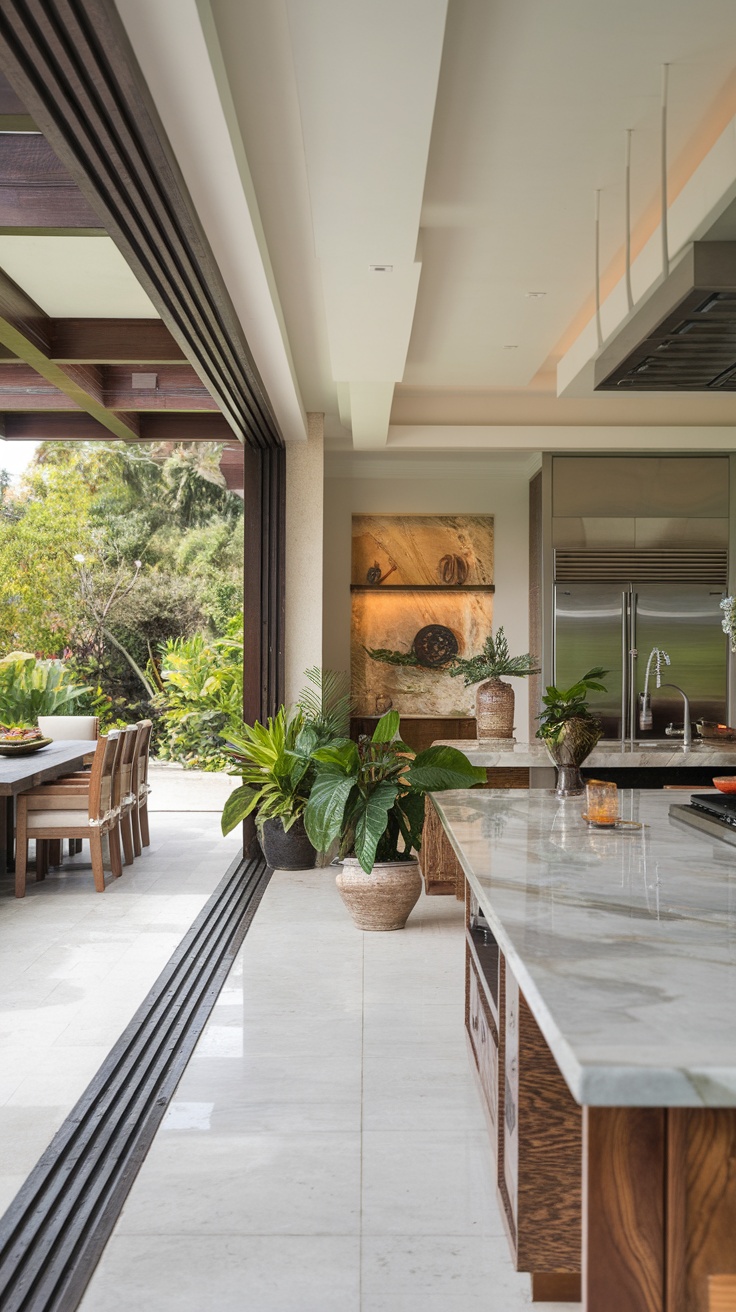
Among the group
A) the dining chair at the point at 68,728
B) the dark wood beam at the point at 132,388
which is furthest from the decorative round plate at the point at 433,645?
the dark wood beam at the point at 132,388

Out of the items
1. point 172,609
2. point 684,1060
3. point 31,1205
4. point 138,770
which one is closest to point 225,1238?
point 31,1205

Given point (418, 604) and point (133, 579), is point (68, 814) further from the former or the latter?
point (133, 579)

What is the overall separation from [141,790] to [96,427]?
9.00 ft

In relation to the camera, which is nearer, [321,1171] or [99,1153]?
[321,1171]

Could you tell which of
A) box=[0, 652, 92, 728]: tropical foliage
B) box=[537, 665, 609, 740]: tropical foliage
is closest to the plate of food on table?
box=[0, 652, 92, 728]: tropical foliage

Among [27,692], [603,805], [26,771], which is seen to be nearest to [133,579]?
[27,692]

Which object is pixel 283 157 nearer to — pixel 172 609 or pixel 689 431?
pixel 689 431

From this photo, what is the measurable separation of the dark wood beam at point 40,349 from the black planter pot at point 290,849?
2.90 m

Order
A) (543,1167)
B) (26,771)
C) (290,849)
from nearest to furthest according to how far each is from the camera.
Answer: (543,1167), (26,771), (290,849)

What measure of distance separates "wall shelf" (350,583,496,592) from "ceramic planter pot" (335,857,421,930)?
3.91m

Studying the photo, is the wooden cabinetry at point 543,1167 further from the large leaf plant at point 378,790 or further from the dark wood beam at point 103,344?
the dark wood beam at point 103,344

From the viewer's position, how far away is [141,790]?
7328 millimetres

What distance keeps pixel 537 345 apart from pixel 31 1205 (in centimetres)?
508

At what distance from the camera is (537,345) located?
6059 mm
